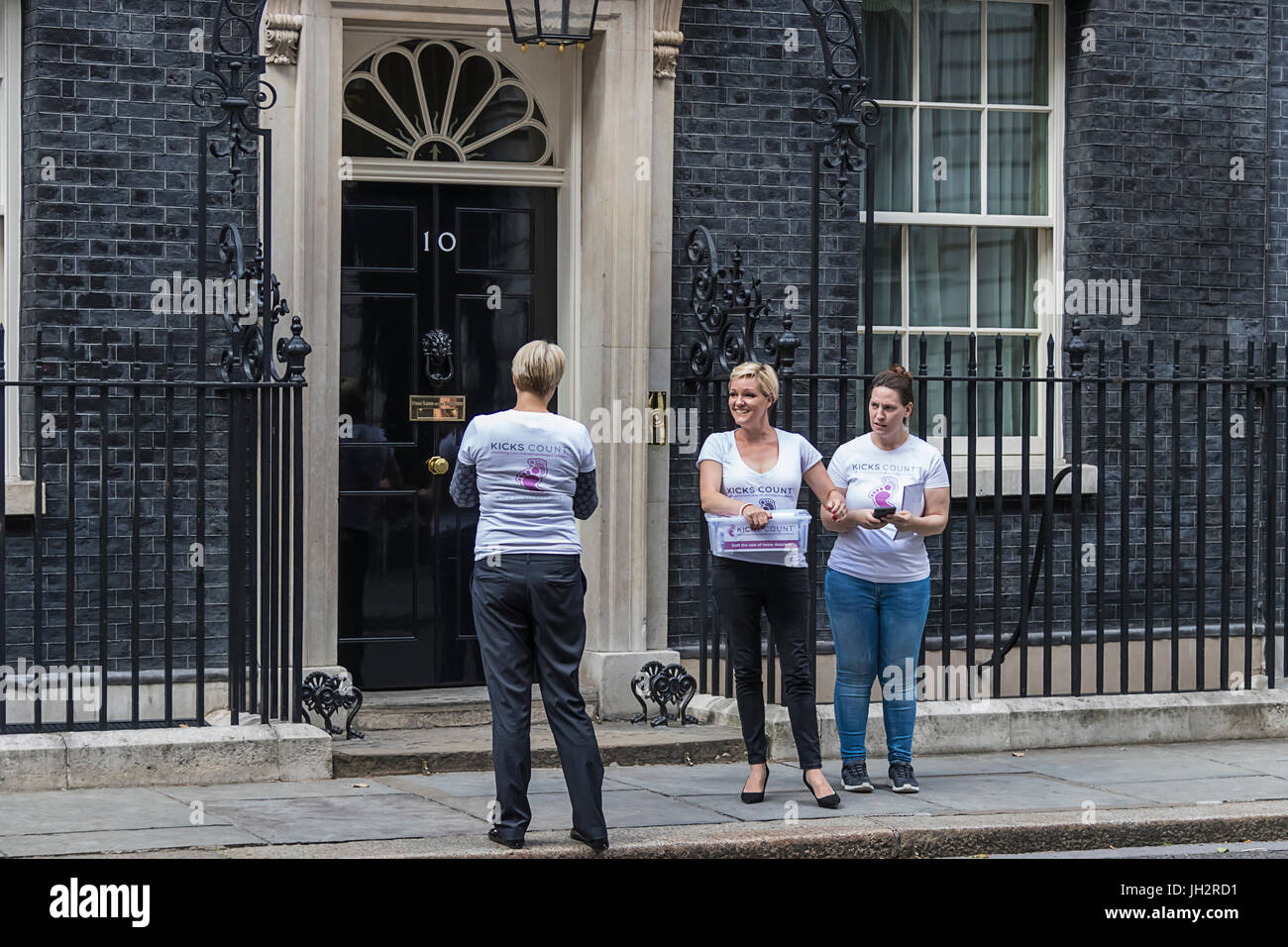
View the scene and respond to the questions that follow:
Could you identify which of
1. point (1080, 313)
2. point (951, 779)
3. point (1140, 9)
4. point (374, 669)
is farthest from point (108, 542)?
point (1140, 9)

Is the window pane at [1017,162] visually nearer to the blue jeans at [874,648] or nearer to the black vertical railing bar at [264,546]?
the blue jeans at [874,648]

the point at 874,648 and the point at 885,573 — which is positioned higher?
the point at 885,573

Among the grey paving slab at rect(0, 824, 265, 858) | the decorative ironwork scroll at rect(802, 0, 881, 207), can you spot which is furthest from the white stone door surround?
the grey paving slab at rect(0, 824, 265, 858)

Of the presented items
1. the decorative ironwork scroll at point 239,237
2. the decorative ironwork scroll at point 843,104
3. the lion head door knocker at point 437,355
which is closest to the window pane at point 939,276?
the decorative ironwork scroll at point 843,104

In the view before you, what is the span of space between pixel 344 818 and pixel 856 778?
220 cm

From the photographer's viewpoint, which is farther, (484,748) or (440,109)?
(440,109)

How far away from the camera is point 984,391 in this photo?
1109 cm

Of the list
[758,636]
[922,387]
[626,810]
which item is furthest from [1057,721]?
[626,810]

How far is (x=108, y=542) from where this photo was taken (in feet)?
30.3

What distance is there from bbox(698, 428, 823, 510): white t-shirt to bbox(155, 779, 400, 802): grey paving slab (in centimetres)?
202

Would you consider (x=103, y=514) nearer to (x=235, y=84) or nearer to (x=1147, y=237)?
(x=235, y=84)

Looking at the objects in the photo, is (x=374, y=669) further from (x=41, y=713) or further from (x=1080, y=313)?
(x=1080, y=313)

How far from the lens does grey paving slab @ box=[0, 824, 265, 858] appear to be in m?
6.64

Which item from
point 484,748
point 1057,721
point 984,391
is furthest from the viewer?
point 984,391
